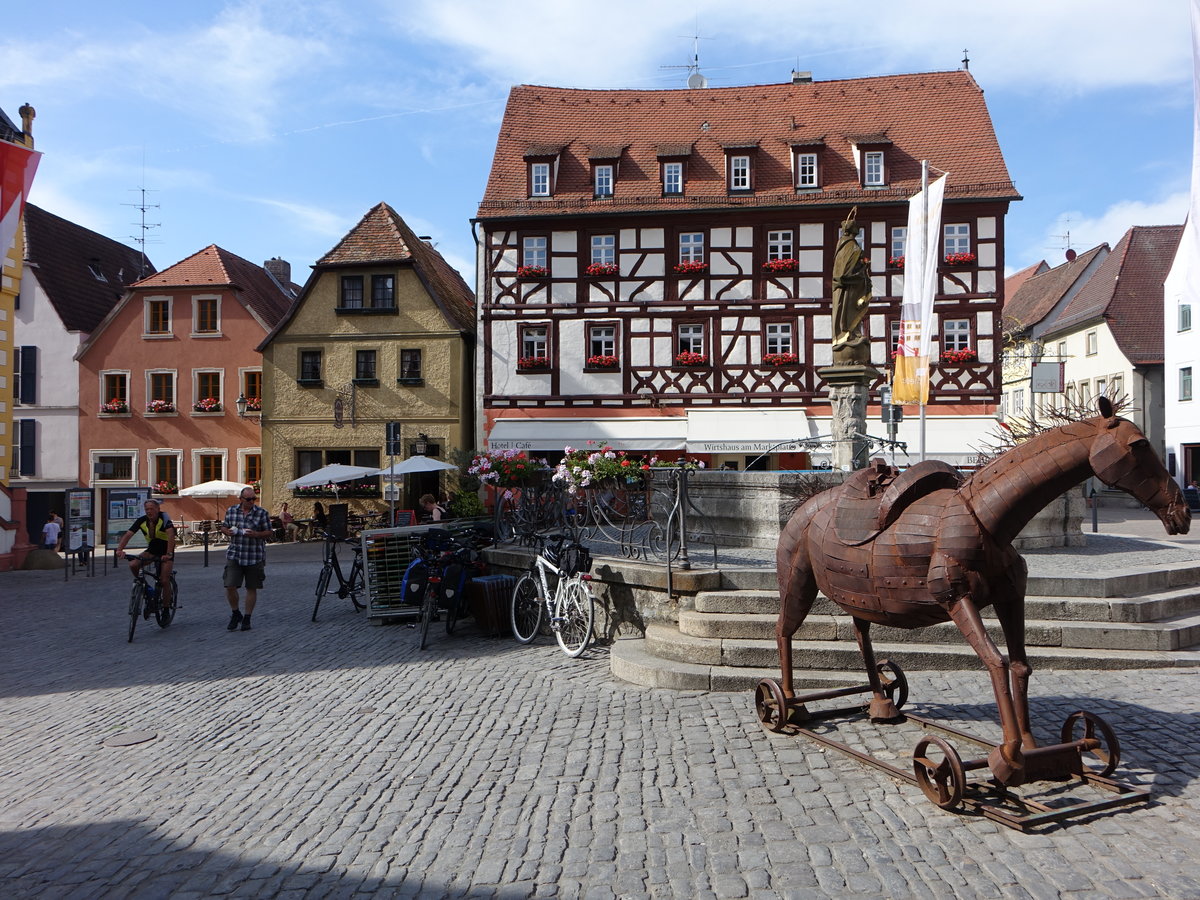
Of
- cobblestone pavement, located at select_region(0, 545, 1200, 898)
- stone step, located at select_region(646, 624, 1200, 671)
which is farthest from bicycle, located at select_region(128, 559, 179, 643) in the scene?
stone step, located at select_region(646, 624, 1200, 671)

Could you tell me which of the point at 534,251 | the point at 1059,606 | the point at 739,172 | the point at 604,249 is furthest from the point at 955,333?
the point at 1059,606

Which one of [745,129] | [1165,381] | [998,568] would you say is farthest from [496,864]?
[1165,381]

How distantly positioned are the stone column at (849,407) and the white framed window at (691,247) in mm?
15264

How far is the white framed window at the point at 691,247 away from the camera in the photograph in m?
27.6

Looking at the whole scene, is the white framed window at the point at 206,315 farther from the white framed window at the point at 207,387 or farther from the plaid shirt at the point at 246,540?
the plaid shirt at the point at 246,540

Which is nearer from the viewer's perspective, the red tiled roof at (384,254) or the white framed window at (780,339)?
the white framed window at (780,339)

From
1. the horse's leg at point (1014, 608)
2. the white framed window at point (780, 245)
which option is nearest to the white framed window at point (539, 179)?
the white framed window at point (780, 245)

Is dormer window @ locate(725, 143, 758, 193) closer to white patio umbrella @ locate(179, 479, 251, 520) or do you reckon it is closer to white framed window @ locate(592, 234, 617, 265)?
white framed window @ locate(592, 234, 617, 265)

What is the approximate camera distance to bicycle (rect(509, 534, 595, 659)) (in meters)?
8.79

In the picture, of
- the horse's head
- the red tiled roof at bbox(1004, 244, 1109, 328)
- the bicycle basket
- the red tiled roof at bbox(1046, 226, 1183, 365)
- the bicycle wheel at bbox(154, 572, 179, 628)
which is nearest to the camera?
the horse's head

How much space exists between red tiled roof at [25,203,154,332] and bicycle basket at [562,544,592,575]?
28.5m

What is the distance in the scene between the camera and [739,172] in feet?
92.2

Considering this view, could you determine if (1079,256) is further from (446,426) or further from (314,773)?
(314,773)

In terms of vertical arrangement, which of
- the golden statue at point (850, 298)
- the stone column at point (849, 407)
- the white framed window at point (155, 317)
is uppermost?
the white framed window at point (155, 317)
